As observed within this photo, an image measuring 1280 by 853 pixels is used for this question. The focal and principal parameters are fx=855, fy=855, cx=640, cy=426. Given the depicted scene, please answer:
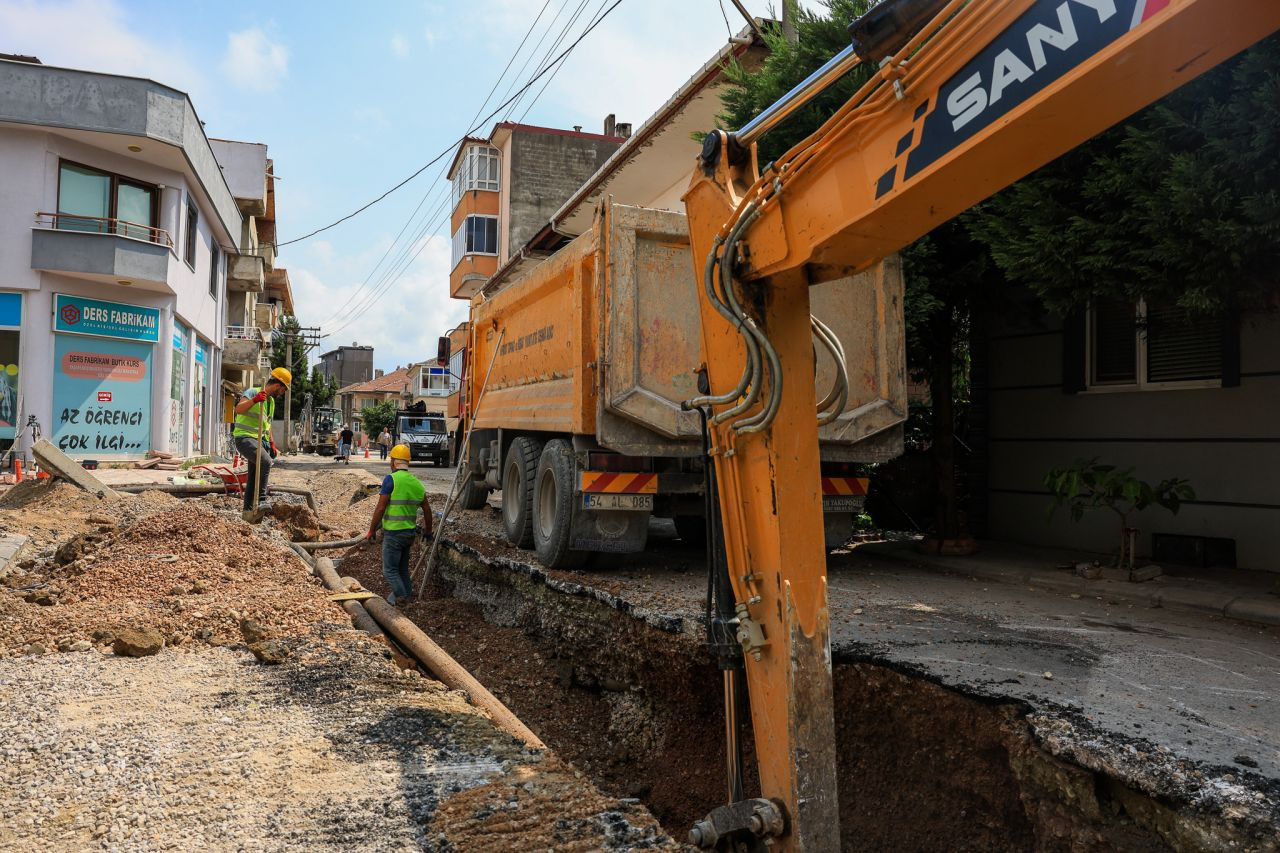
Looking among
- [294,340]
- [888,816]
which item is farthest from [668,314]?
[294,340]

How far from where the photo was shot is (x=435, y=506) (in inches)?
474

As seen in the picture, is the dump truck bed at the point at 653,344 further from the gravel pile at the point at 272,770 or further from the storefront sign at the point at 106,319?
the storefront sign at the point at 106,319

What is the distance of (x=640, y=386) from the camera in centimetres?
592

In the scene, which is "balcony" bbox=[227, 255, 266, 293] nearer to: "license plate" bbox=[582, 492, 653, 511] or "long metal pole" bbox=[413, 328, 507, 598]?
"long metal pole" bbox=[413, 328, 507, 598]

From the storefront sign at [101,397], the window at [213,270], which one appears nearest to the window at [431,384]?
the window at [213,270]

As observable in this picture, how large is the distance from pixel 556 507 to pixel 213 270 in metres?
20.0

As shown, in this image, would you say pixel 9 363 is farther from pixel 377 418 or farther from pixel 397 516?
pixel 377 418

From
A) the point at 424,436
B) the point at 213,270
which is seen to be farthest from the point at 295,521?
the point at 424,436

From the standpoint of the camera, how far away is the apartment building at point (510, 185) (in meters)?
27.9

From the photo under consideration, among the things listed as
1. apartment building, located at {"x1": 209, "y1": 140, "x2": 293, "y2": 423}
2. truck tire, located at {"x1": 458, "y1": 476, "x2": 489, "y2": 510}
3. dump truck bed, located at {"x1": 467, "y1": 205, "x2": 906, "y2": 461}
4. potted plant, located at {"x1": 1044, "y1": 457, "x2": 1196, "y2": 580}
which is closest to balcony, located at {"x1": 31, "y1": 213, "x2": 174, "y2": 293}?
apartment building, located at {"x1": 209, "y1": 140, "x2": 293, "y2": 423}

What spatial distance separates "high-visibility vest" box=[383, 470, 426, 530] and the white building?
37.9ft

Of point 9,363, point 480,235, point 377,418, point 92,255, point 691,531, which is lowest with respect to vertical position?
point 691,531

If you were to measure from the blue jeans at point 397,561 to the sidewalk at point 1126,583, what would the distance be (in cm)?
440

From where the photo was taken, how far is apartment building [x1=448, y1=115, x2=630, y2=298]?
27875 millimetres
